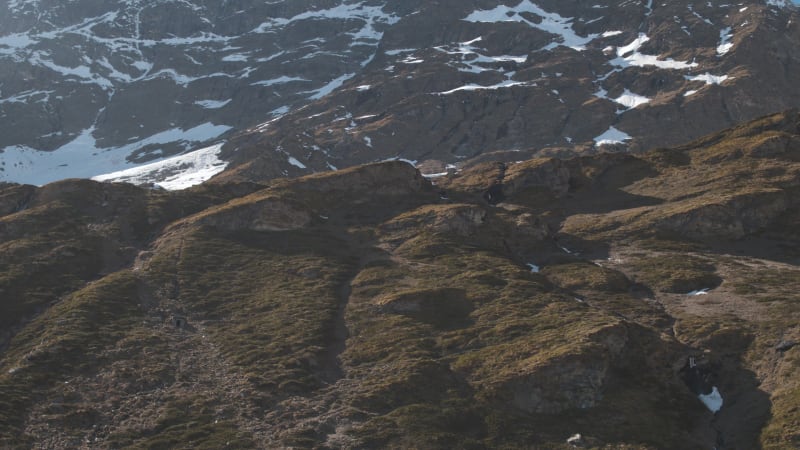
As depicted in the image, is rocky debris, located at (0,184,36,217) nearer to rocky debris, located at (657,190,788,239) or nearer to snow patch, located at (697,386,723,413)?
rocky debris, located at (657,190,788,239)

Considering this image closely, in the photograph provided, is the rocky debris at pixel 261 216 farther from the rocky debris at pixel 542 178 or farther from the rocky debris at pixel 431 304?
the rocky debris at pixel 542 178

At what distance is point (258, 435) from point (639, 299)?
5642 cm

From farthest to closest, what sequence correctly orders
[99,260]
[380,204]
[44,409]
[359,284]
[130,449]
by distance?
[380,204], [99,260], [359,284], [44,409], [130,449]

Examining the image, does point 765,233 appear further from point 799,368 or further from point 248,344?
point 248,344

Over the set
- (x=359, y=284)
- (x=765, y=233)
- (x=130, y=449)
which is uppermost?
(x=130, y=449)

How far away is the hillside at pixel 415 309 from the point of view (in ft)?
227

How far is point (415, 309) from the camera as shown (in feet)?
322

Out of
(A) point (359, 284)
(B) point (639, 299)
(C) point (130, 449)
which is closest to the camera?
(C) point (130, 449)

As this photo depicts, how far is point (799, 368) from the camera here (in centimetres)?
7200

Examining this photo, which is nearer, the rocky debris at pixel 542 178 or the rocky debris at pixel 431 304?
the rocky debris at pixel 431 304

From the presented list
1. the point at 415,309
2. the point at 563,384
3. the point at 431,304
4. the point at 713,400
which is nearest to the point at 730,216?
the point at 431,304

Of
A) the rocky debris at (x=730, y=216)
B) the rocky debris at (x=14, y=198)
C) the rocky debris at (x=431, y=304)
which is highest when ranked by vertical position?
the rocky debris at (x=14, y=198)

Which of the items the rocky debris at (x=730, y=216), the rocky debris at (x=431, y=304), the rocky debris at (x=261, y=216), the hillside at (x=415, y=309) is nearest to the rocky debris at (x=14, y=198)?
the hillside at (x=415, y=309)

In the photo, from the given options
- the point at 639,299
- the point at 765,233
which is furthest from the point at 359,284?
the point at 765,233
